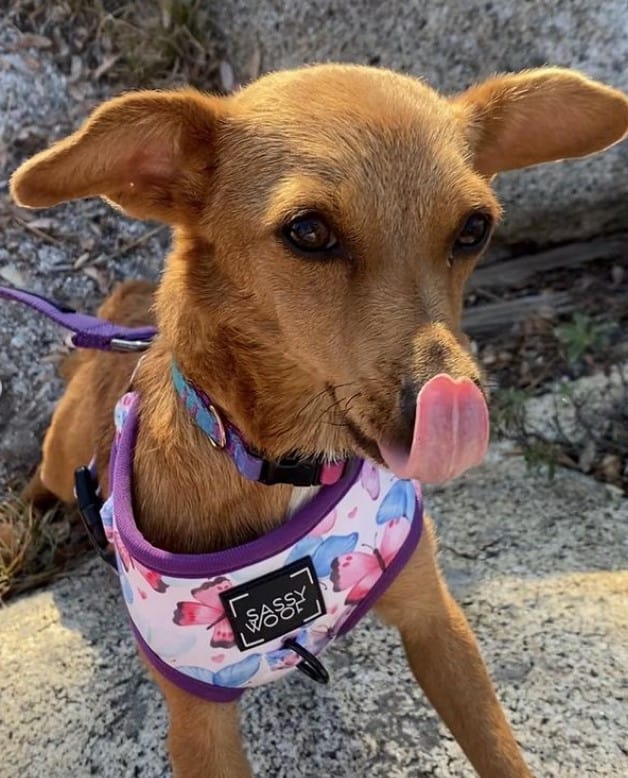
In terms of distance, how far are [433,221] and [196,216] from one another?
0.60m

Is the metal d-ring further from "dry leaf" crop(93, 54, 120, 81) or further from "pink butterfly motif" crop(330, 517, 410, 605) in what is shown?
"dry leaf" crop(93, 54, 120, 81)

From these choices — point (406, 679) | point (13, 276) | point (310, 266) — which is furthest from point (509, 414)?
point (13, 276)

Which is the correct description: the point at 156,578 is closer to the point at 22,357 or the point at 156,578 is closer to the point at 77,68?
the point at 22,357

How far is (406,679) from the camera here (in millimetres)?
3104

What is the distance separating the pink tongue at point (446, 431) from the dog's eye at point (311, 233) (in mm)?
392

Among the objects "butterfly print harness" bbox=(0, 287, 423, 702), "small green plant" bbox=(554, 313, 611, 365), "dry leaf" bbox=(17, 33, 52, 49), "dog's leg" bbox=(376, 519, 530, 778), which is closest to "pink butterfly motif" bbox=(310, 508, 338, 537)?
"butterfly print harness" bbox=(0, 287, 423, 702)

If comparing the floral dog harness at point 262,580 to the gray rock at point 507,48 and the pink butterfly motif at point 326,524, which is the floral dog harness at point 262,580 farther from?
the gray rock at point 507,48

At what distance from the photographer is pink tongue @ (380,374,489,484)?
180 cm

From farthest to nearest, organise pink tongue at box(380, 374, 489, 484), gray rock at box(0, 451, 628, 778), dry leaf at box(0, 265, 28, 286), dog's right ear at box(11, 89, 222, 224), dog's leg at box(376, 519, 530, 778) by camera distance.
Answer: dry leaf at box(0, 265, 28, 286)
gray rock at box(0, 451, 628, 778)
dog's leg at box(376, 519, 530, 778)
dog's right ear at box(11, 89, 222, 224)
pink tongue at box(380, 374, 489, 484)

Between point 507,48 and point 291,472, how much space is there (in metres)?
2.72

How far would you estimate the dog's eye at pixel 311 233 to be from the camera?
6.58ft

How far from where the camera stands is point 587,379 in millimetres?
4156

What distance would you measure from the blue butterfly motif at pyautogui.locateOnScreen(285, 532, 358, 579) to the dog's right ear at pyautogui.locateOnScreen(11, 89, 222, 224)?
84cm

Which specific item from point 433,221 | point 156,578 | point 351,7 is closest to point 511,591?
point 156,578
